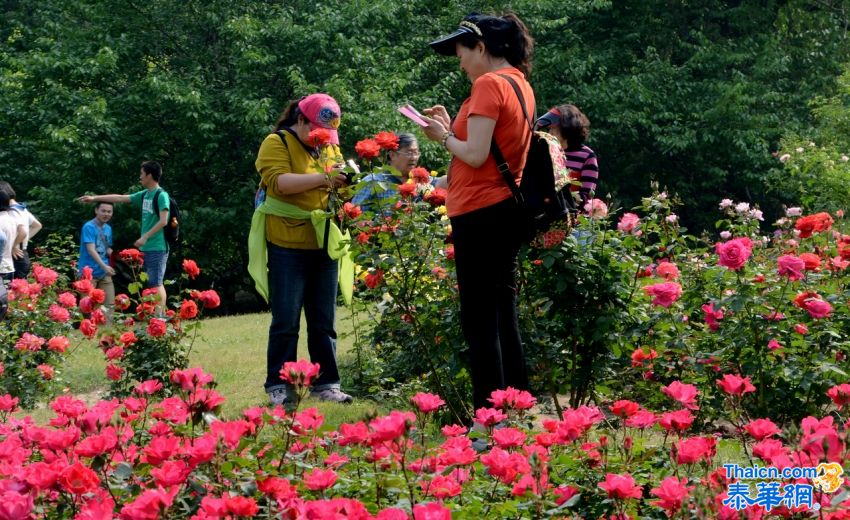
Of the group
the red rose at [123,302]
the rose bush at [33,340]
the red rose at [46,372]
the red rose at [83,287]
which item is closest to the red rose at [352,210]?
the red rose at [123,302]

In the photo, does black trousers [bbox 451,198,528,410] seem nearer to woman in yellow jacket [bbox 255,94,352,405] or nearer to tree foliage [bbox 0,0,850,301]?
woman in yellow jacket [bbox 255,94,352,405]

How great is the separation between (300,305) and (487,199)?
6.11 feet

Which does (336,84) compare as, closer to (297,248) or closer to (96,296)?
(96,296)

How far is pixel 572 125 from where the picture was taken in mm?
6090

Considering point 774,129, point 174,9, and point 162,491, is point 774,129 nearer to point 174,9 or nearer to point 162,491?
point 174,9

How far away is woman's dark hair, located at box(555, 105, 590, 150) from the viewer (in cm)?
608

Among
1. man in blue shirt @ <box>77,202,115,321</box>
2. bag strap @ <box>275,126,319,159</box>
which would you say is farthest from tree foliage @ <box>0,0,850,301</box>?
bag strap @ <box>275,126,319,159</box>

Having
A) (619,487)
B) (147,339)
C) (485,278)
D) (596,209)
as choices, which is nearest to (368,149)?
(485,278)

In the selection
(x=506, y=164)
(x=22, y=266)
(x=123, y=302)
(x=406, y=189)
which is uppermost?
(x=506, y=164)

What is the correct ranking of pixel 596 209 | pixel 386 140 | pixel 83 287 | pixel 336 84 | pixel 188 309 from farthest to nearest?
pixel 336 84 → pixel 83 287 → pixel 188 309 → pixel 596 209 → pixel 386 140

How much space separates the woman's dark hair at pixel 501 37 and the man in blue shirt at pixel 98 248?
27.5ft

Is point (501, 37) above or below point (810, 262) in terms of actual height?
above

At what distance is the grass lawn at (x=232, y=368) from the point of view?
18.6ft

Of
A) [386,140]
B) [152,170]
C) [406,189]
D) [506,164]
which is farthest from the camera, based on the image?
[152,170]
